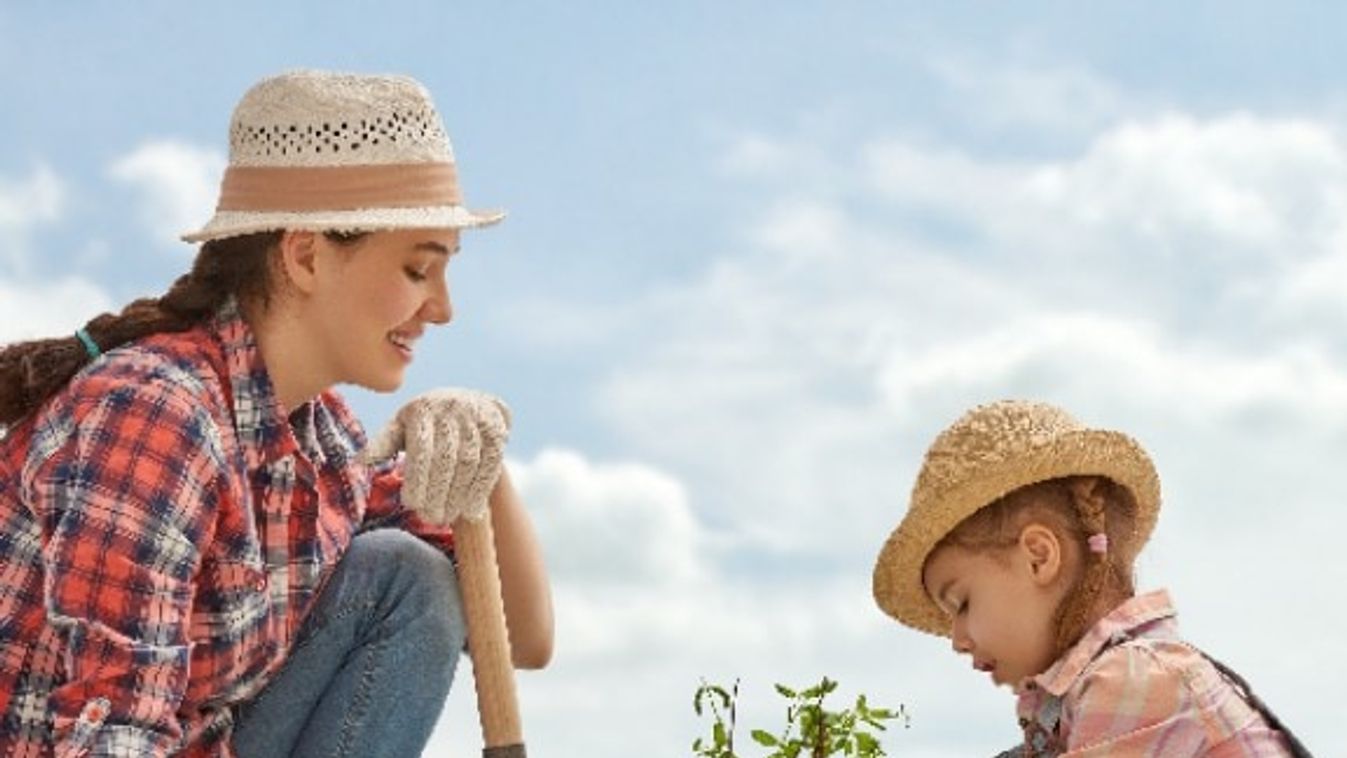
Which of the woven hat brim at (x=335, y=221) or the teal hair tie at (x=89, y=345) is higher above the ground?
the woven hat brim at (x=335, y=221)

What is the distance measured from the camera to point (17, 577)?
3.74m

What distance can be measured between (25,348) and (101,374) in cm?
36

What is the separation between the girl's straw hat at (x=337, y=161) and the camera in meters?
3.96

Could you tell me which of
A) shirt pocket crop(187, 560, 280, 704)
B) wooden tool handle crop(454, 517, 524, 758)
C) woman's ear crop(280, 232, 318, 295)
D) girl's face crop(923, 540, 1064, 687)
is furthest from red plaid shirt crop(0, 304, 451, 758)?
girl's face crop(923, 540, 1064, 687)

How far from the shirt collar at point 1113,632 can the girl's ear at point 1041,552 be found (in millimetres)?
135

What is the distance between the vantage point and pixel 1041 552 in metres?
4.06

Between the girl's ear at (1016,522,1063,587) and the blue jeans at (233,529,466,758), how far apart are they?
118 centimetres

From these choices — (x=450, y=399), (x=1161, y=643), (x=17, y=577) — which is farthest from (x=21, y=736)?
(x=1161, y=643)

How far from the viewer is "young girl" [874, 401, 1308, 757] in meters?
3.84

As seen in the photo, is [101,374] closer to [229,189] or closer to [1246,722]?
[229,189]

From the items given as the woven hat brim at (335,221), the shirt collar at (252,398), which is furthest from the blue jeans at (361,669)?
the woven hat brim at (335,221)

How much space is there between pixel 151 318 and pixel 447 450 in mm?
627

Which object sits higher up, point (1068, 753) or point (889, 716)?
point (889, 716)

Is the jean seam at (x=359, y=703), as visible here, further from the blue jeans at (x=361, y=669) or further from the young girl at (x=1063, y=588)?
the young girl at (x=1063, y=588)
